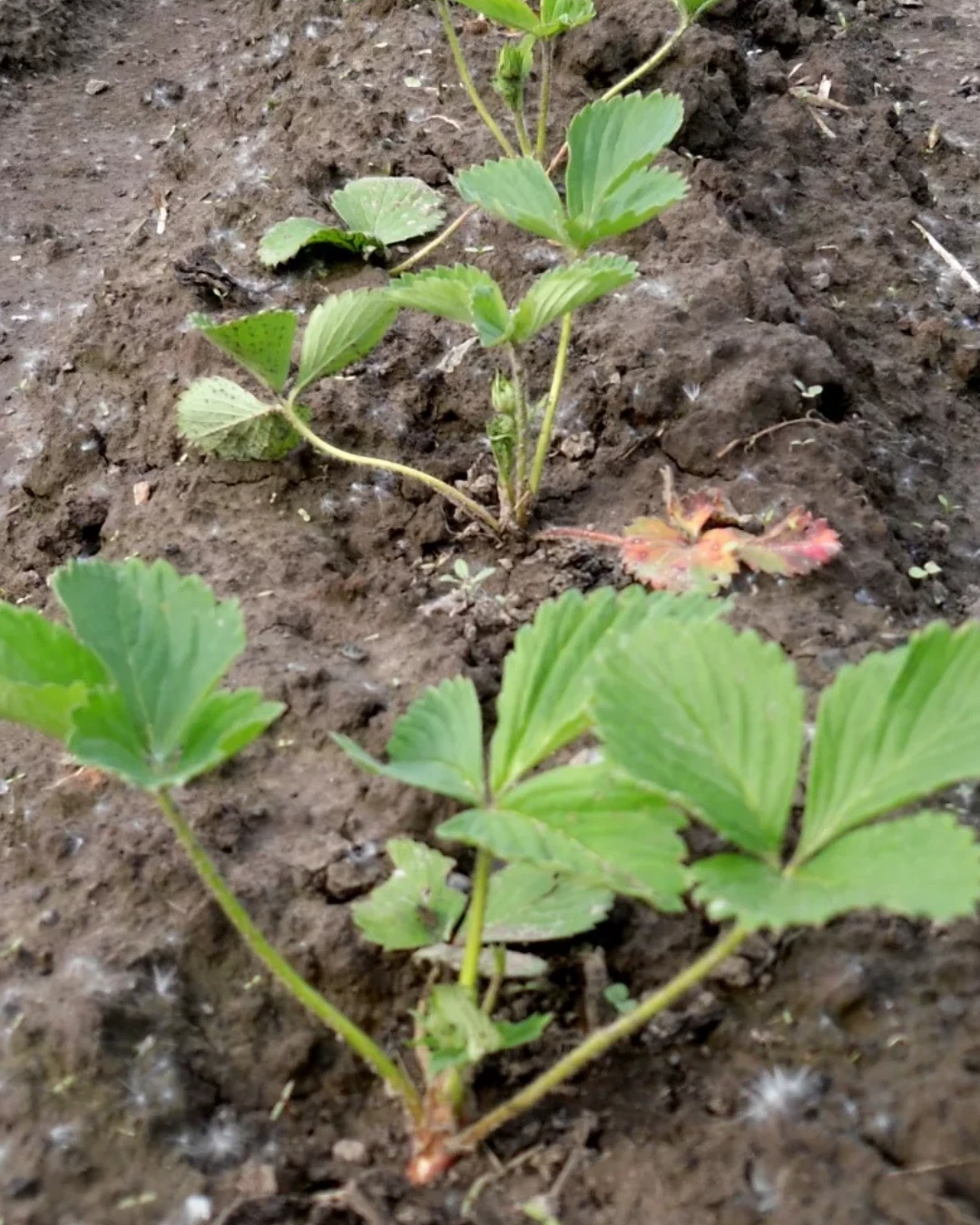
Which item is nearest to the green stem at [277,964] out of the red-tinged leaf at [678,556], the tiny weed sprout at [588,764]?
the tiny weed sprout at [588,764]

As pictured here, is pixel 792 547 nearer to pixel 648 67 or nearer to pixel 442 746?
pixel 442 746

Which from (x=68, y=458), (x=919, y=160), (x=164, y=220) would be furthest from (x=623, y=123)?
(x=919, y=160)

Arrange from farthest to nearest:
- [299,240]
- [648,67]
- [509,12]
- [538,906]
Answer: [648,67], [299,240], [509,12], [538,906]

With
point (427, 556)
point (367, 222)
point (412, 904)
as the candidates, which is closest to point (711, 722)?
point (412, 904)

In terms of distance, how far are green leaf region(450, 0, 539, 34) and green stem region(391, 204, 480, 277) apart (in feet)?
1.12

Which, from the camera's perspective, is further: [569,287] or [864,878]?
[569,287]

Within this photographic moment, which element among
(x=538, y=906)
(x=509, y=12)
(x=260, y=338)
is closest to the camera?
(x=538, y=906)

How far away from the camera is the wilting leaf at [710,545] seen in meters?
1.64

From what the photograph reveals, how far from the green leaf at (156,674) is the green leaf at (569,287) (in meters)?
0.64

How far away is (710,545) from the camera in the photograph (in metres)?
1.68

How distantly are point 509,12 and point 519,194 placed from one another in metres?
0.65

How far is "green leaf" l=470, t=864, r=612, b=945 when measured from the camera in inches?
47.6

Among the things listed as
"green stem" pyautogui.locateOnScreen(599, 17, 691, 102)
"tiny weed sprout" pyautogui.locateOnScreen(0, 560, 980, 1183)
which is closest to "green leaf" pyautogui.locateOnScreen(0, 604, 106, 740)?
"tiny weed sprout" pyautogui.locateOnScreen(0, 560, 980, 1183)

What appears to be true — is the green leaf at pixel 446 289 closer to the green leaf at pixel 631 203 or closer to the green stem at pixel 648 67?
the green leaf at pixel 631 203
